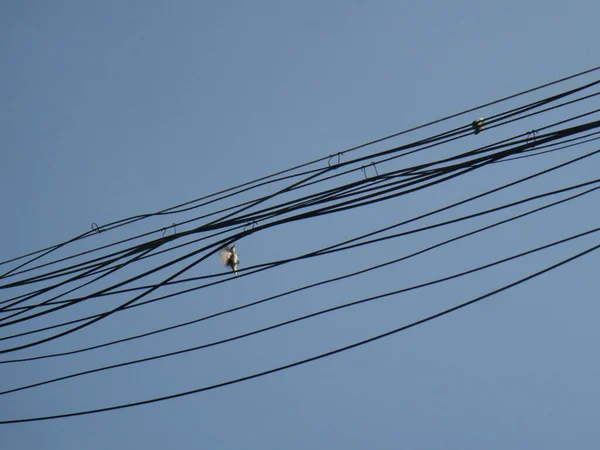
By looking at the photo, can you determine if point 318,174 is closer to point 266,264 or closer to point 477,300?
point 266,264

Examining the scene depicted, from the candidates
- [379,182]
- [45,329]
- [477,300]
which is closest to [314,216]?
[379,182]

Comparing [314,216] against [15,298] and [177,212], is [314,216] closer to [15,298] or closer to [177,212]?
[177,212]

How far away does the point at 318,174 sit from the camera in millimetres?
5867

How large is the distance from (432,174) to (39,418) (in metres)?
3.03

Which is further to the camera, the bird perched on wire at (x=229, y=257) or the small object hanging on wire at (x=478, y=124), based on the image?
the bird perched on wire at (x=229, y=257)

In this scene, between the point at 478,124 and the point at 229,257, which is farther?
the point at 229,257

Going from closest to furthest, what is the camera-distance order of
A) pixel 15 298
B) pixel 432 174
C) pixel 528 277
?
pixel 528 277 → pixel 432 174 → pixel 15 298

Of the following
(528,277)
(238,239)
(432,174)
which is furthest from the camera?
(238,239)

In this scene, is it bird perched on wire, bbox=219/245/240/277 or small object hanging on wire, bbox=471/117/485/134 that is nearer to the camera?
small object hanging on wire, bbox=471/117/485/134

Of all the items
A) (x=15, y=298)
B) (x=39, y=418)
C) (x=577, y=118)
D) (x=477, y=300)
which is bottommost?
(x=477, y=300)

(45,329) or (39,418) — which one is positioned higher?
(45,329)

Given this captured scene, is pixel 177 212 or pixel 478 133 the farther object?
pixel 177 212

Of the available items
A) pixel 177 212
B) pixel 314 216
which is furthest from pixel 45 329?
pixel 314 216

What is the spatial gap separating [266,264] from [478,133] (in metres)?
1.61
